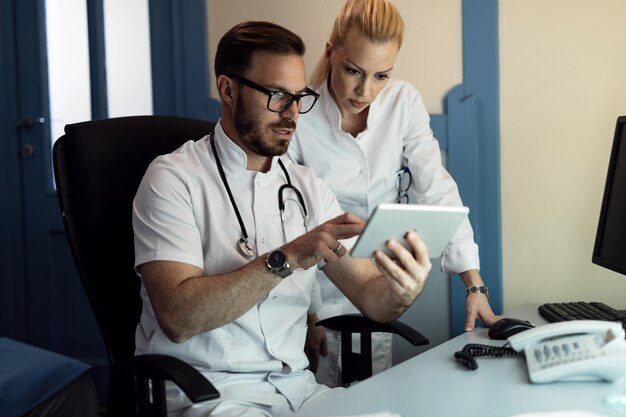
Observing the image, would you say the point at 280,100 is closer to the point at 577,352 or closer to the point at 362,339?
the point at 362,339

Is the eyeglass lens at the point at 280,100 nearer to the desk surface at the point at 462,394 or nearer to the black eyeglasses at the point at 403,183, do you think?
the black eyeglasses at the point at 403,183

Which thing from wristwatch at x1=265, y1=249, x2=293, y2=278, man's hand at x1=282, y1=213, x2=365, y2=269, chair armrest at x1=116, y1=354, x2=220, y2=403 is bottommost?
chair armrest at x1=116, y1=354, x2=220, y2=403

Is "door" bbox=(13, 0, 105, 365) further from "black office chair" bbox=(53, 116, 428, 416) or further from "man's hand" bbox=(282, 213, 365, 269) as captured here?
"man's hand" bbox=(282, 213, 365, 269)

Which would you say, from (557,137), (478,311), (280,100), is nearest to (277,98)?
(280,100)

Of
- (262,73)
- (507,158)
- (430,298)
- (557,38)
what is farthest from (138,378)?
(557,38)

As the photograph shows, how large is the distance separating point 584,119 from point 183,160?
1.22 metres

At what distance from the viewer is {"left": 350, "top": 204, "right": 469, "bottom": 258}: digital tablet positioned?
1.26 m

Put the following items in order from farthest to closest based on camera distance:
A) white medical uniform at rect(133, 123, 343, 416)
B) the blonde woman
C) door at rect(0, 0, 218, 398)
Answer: door at rect(0, 0, 218, 398) → the blonde woman → white medical uniform at rect(133, 123, 343, 416)

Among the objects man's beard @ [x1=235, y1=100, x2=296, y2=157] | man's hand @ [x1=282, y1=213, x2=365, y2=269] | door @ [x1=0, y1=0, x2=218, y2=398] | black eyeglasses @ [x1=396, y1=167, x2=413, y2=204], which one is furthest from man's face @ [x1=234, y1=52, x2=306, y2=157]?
door @ [x1=0, y1=0, x2=218, y2=398]

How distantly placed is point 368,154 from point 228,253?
0.62 m

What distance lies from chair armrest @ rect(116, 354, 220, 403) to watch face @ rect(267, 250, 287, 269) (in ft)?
0.91

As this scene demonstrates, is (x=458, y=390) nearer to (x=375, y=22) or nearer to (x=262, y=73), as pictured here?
(x=262, y=73)

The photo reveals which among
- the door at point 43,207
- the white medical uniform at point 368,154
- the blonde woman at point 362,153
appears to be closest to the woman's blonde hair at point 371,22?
the blonde woman at point 362,153

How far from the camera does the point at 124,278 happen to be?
5.70 ft
